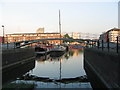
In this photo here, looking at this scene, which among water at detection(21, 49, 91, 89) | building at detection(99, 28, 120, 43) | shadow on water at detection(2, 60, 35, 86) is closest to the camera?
water at detection(21, 49, 91, 89)

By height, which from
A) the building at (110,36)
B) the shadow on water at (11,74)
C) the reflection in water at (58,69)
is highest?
the building at (110,36)

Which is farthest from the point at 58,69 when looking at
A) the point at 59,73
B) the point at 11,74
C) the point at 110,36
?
the point at 110,36

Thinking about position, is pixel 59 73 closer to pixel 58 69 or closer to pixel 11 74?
pixel 58 69

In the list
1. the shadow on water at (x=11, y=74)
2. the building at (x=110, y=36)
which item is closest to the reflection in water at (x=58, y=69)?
the shadow on water at (x=11, y=74)

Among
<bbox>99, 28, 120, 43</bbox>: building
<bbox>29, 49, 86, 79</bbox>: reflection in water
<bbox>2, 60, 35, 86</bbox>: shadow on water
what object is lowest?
<bbox>29, 49, 86, 79</bbox>: reflection in water

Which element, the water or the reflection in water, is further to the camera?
the reflection in water

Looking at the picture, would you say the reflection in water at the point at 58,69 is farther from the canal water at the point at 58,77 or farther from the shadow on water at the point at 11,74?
the shadow on water at the point at 11,74

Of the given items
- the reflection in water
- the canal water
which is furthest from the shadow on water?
the reflection in water

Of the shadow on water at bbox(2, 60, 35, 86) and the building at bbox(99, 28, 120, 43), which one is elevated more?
the building at bbox(99, 28, 120, 43)

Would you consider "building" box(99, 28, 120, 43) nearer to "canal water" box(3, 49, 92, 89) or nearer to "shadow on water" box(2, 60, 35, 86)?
"canal water" box(3, 49, 92, 89)

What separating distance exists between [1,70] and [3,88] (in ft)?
15.8

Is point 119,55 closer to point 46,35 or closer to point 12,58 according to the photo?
point 12,58

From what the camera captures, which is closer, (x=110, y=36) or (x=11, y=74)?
(x=11, y=74)

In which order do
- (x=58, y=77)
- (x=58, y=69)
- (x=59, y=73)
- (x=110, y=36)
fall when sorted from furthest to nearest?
(x=110, y=36), (x=58, y=69), (x=59, y=73), (x=58, y=77)
